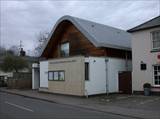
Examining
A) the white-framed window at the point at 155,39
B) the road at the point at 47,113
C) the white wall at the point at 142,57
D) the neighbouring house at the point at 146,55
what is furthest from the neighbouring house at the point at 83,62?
the road at the point at 47,113

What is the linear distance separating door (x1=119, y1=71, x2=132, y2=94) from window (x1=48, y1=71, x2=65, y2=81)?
541cm

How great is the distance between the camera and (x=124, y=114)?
558 inches

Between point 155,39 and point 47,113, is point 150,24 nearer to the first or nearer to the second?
point 155,39

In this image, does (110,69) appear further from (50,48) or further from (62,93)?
(50,48)

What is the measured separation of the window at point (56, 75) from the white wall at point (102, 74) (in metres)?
3.16

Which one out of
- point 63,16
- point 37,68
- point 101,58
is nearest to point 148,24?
point 101,58

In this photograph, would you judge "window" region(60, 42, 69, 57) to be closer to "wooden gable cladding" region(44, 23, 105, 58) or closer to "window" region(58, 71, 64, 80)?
"wooden gable cladding" region(44, 23, 105, 58)

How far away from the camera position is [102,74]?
→ 84.0 feet

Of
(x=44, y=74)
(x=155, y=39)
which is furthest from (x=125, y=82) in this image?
(x=44, y=74)

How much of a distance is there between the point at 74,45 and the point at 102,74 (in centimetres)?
532

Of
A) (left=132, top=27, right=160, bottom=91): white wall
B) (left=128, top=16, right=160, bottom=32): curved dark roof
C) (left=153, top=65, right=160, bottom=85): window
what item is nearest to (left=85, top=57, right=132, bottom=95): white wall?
(left=132, top=27, right=160, bottom=91): white wall

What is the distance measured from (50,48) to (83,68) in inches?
387

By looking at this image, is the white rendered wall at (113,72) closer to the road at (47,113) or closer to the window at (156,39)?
the window at (156,39)

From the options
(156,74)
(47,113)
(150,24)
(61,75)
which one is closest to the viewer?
(47,113)
